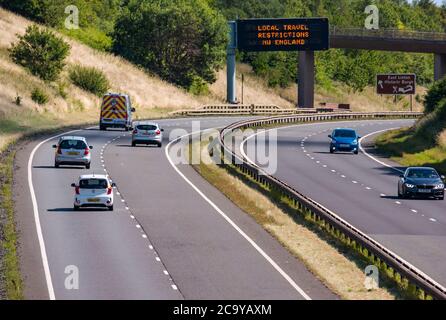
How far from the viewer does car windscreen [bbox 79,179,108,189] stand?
47.0 metres

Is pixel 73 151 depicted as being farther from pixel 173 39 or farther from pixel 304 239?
pixel 173 39

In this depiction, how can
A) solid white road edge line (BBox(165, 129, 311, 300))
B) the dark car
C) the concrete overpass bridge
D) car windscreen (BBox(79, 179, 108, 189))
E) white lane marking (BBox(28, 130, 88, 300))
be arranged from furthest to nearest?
1. the concrete overpass bridge
2. the dark car
3. car windscreen (BBox(79, 179, 108, 189))
4. solid white road edge line (BBox(165, 129, 311, 300))
5. white lane marking (BBox(28, 130, 88, 300))

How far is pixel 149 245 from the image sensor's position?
40219mm

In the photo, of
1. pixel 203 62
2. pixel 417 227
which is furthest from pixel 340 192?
pixel 203 62

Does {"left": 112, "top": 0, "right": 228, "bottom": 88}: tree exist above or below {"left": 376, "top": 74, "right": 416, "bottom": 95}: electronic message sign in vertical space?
above

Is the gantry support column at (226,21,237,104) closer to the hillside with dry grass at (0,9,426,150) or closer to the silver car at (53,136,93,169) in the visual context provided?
the hillside with dry grass at (0,9,426,150)

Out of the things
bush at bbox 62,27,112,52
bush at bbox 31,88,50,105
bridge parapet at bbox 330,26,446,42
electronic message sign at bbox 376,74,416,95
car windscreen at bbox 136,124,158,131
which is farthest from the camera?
bush at bbox 62,27,112,52

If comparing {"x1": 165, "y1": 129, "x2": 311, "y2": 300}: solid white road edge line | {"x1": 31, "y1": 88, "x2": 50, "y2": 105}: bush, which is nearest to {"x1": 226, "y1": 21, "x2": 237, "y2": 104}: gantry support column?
{"x1": 31, "y1": 88, "x2": 50, "y2": 105}: bush

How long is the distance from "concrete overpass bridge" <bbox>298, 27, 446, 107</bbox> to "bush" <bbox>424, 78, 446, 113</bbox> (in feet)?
107

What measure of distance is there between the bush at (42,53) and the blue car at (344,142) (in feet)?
139

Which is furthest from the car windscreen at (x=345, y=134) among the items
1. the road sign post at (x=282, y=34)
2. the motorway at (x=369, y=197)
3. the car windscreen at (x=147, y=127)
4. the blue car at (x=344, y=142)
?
the road sign post at (x=282, y=34)

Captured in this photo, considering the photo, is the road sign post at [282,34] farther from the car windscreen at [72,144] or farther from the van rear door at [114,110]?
the car windscreen at [72,144]

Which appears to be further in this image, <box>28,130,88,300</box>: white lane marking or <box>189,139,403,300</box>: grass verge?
<box>189,139,403,300</box>: grass verge

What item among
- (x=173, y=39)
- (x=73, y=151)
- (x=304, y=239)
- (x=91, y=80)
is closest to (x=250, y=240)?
(x=304, y=239)
